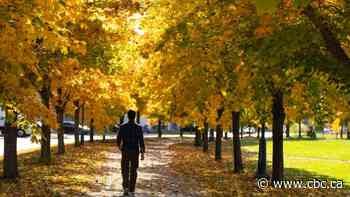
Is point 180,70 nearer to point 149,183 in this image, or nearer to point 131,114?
point 149,183

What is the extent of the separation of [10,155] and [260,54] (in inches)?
358

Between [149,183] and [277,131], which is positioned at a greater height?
[277,131]

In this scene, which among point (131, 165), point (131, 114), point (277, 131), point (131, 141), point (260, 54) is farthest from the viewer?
point (277, 131)

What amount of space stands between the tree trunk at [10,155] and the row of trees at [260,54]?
→ 470 centimetres

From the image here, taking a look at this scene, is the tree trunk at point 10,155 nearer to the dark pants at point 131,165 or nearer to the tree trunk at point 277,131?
the dark pants at point 131,165

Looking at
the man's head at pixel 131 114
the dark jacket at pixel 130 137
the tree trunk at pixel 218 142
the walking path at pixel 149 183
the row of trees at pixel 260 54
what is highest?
the row of trees at pixel 260 54

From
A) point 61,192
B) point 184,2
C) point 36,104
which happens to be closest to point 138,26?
point 184,2

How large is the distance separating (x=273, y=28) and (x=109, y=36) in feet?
30.5

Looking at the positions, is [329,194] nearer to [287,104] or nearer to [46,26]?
[287,104]

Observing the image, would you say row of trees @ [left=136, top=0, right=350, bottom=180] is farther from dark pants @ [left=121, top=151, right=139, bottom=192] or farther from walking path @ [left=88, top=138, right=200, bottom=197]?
dark pants @ [left=121, top=151, right=139, bottom=192]

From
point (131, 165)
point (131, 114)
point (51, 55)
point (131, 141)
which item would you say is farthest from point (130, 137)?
point (51, 55)

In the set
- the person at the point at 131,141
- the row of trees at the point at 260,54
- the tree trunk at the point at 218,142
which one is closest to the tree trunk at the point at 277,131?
the row of trees at the point at 260,54

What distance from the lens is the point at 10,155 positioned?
16500mm

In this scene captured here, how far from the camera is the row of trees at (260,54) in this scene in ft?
32.2
